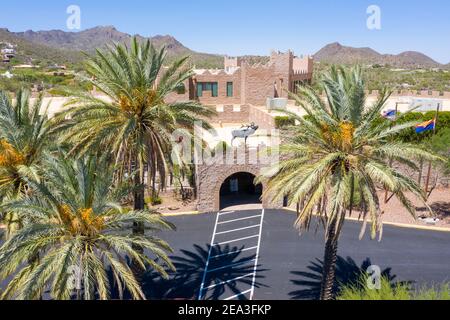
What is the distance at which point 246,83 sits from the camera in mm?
42188

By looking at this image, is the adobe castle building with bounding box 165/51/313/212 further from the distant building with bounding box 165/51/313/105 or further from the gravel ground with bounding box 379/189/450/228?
the gravel ground with bounding box 379/189/450/228

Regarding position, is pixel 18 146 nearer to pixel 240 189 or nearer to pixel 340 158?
pixel 340 158

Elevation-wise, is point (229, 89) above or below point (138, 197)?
above

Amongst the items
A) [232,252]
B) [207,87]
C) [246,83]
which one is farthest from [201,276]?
[207,87]

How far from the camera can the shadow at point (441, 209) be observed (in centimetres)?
2409

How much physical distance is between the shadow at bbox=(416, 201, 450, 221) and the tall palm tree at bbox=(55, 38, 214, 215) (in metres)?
17.6

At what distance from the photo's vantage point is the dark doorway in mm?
26903

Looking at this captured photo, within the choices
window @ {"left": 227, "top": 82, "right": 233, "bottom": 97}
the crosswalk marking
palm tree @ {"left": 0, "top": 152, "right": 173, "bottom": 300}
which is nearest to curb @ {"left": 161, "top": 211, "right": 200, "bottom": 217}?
the crosswalk marking

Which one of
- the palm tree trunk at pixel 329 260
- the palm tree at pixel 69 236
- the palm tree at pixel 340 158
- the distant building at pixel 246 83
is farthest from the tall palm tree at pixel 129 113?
the distant building at pixel 246 83

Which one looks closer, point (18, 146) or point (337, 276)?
point (18, 146)

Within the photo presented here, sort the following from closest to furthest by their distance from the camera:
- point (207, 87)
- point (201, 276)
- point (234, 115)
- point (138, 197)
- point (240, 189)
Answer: point (138, 197)
point (201, 276)
point (240, 189)
point (234, 115)
point (207, 87)

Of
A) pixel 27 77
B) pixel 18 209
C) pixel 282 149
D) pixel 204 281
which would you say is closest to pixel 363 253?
pixel 204 281

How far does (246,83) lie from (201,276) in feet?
91.8

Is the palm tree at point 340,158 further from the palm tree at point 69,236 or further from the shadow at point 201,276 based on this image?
the shadow at point 201,276
